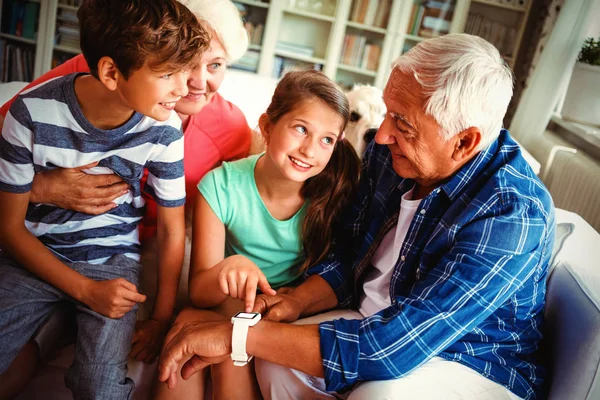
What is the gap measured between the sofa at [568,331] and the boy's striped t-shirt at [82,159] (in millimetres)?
309

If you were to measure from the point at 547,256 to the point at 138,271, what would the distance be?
1035mm

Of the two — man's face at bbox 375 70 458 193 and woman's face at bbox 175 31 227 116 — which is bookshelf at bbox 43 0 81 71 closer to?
woman's face at bbox 175 31 227 116

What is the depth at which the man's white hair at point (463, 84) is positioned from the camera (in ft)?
4.03

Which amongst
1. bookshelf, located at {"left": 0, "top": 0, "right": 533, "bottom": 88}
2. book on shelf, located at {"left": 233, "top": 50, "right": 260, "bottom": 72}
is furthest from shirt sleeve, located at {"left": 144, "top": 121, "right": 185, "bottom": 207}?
book on shelf, located at {"left": 233, "top": 50, "right": 260, "bottom": 72}

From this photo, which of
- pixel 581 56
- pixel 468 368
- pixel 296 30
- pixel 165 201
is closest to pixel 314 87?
pixel 165 201

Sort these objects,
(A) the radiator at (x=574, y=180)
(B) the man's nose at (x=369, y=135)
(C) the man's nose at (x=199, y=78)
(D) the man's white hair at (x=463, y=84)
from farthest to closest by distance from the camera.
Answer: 1. (A) the radiator at (x=574, y=180)
2. (B) the man's nose at (x=369, y=135)
3. (C) the man's nose at (x=199, y=78)
4. (D) the man's white hair at (x=463, y=84)

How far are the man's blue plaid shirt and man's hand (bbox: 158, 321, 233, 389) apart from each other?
21 centimetres

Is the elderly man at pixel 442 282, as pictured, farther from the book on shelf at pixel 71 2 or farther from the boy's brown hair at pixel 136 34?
the book on shelf at pixel 71 2

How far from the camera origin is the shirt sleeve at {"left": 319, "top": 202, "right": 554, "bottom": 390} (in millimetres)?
1137

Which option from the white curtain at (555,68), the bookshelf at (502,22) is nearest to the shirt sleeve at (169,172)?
the white curtain at (555,68)

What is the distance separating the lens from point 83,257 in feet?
4.72

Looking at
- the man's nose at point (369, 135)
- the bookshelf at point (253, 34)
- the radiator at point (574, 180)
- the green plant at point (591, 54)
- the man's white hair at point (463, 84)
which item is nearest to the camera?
the man's white hair at point (463, 84)

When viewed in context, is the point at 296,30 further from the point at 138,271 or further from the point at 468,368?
the point at 468,368

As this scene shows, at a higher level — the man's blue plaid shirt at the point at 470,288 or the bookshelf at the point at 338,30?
the bookshelf at the point at 338,30
